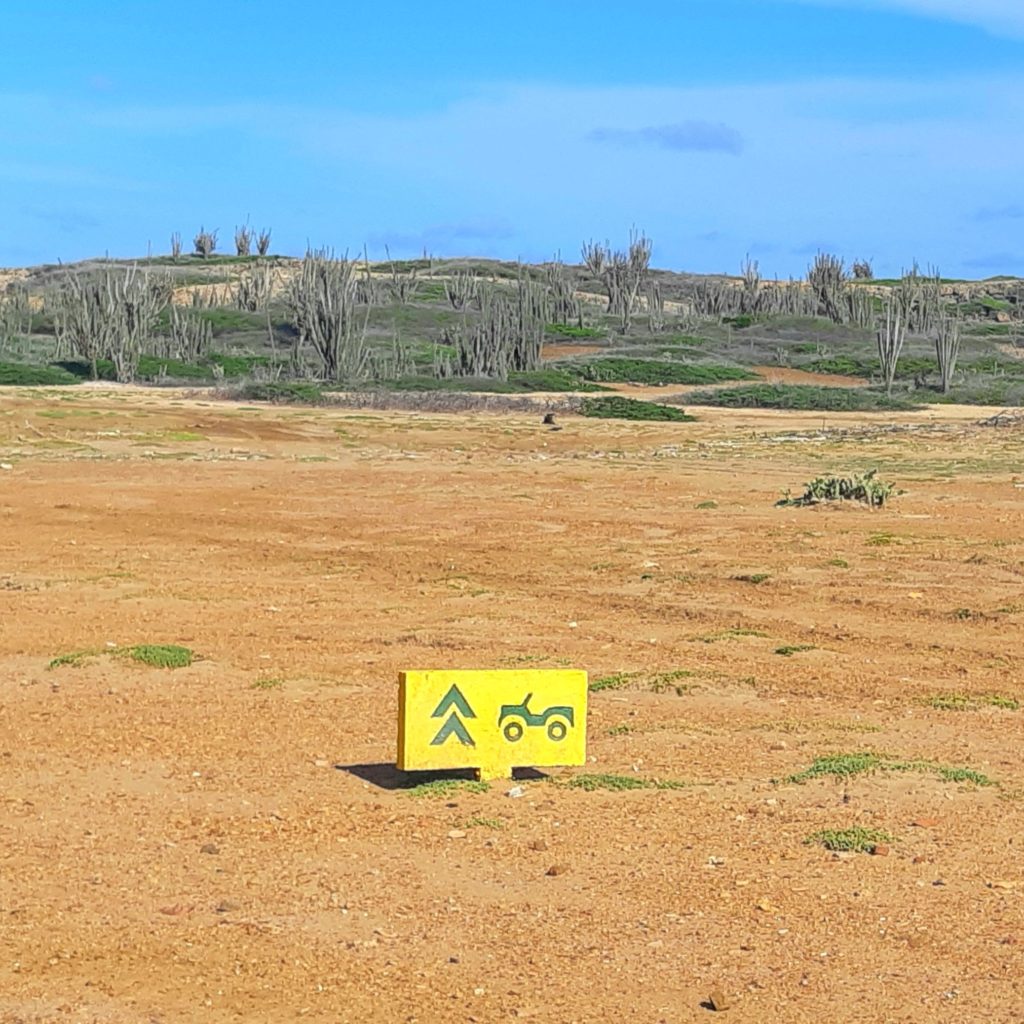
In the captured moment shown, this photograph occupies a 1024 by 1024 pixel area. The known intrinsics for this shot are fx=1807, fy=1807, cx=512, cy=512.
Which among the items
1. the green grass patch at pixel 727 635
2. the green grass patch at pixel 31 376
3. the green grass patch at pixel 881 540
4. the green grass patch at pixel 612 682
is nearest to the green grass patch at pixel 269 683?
the green grass patch at pixel 612 682

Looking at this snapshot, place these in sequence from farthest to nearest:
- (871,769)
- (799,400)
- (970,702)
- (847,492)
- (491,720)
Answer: (799,400)
(847,492)
(970,702)
(871,769)
(491,720)

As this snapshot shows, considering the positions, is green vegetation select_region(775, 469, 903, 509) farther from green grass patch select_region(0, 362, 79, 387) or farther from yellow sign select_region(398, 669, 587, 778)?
green grass patch select_region(0, 362, 79, 387)

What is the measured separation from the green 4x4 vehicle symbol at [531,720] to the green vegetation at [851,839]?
4.30 feet

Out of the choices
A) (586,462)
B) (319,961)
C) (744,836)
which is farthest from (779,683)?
(586,462)

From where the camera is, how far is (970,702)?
32.6 feet

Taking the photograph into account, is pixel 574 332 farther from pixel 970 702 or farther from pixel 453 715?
pixel 453 715

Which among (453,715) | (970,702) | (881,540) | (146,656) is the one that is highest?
(453,715)

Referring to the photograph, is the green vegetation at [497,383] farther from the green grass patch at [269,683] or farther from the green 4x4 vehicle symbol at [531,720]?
the green 4x4 vehicle symbol at [531,720]

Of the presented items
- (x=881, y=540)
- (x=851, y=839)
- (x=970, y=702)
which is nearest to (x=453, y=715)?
(x=851, y=839)

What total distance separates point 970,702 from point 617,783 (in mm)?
2877

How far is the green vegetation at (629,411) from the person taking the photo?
127 ft

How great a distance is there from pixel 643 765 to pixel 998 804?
1621 millimetres

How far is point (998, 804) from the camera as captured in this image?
763 cm

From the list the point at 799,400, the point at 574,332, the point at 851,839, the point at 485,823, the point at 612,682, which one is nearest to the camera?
the point at 851,839
